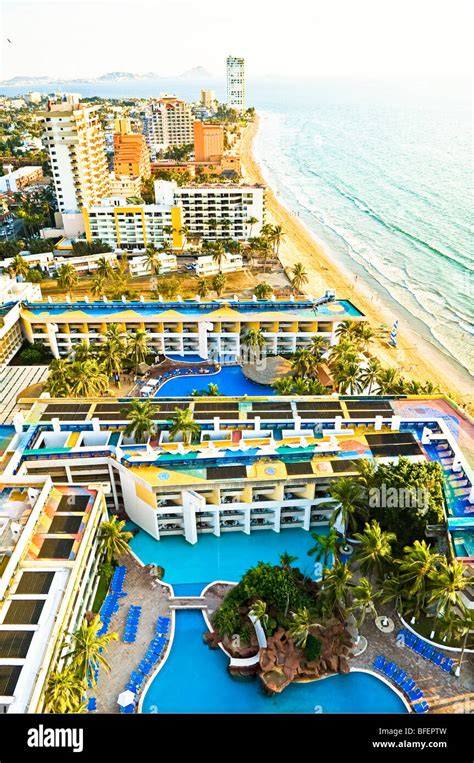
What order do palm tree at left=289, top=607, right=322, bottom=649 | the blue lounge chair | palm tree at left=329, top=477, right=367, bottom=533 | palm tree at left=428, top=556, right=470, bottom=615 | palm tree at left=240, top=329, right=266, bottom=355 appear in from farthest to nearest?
palm tree at left=240, top=329, right=266, bottom=355, palm tree at left=329, top=477, right=367, bottom=533, palm tree at left=289, top=607, right=322, bottom=649, palm tree at left=428, top=556, right=470, bottom=615, the blue lounge chair

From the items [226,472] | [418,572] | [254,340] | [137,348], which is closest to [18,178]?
[137,348]

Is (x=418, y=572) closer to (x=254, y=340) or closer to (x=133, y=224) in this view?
(x=254, y=340)

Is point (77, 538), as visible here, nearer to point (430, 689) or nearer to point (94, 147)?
point (430, 689)

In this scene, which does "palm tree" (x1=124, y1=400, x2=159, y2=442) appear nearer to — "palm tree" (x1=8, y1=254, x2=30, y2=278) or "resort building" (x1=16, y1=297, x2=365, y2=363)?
"resort building" (x1=16, y1=297, x2=365, y2=363)

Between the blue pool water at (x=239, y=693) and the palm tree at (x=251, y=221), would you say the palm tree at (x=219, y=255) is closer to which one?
the palm tree at (x=251, y=221)

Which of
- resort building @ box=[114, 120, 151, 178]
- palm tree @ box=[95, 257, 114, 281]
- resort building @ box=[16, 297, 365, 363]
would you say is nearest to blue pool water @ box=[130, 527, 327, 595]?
resort building @ box=[16, 297, 365, 363]

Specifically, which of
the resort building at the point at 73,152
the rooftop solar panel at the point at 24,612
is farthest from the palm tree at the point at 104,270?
the rooftop solar panel at the point at 24,612
